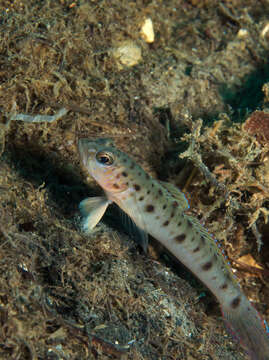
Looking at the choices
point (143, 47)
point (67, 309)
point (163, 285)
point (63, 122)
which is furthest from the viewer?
point (143, 47)

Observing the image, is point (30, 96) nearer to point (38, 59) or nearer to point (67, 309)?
point (38, 59)

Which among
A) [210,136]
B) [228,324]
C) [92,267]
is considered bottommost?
[228,324]

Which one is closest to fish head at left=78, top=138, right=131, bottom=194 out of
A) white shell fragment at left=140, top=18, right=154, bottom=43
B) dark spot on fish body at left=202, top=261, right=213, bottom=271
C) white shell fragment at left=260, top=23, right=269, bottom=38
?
dark spot on fish body at left=202, top=261, right=213, bottom=271

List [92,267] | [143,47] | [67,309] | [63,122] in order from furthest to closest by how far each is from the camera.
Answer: [143,47], [63,122], [92,267], [67,309]

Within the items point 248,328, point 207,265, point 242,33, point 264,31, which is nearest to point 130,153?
point 207,265

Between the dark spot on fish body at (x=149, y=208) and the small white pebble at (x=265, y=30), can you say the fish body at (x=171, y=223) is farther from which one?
the small white pebble at (x=265, y=30)

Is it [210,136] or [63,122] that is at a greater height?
[210,136]

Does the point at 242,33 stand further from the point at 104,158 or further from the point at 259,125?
the point at 104,158

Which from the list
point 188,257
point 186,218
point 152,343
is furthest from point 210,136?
point 152,343
